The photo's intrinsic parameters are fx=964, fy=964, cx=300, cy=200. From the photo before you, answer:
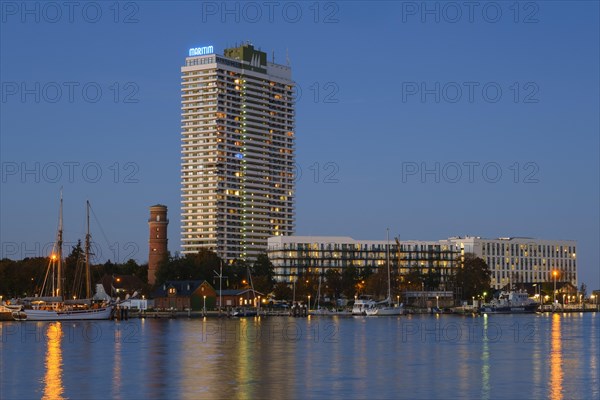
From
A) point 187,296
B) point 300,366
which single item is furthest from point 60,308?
point 300,366

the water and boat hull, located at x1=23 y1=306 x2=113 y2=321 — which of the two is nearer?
the water

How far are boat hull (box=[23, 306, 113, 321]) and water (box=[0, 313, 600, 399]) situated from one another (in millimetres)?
50556

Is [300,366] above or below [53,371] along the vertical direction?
above

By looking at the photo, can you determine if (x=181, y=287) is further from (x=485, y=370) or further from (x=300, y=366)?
(x=485, y=370)

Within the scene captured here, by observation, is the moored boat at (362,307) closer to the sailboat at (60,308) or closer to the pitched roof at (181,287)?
the pitched roof at (181,287)

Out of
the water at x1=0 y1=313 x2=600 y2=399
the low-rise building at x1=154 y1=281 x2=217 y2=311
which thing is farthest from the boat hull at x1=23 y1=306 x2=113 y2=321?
the water at x1=0 y1=313 x2=600 y2=399

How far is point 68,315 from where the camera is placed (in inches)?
6122

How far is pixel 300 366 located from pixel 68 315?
322 ft

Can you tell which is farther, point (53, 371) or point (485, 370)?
point (485, 370)

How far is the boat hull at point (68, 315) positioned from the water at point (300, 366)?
166 feet

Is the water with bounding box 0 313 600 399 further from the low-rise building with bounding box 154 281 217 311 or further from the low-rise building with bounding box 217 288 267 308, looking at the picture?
the low-rise building with bounding box 217 288 267 308

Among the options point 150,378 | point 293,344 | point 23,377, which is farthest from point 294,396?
point 293,344

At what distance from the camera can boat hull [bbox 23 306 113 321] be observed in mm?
155125

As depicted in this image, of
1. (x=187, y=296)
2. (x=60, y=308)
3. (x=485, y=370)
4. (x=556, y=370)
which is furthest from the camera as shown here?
(x=187, y=296)
